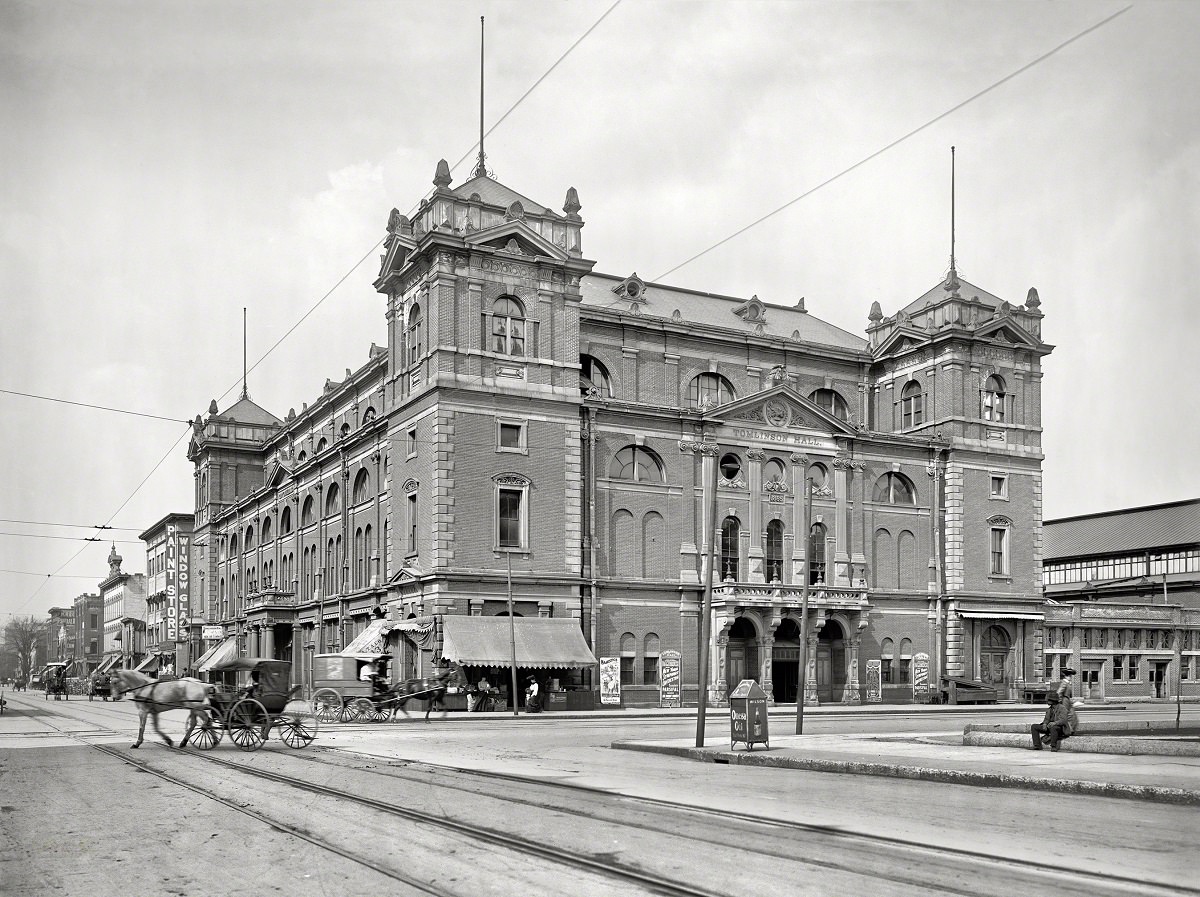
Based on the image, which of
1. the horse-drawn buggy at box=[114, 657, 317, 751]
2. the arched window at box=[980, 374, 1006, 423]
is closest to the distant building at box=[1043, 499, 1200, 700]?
the arched window at box=[980, 374, 1006, 423]

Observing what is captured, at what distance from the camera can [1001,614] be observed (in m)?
61.0

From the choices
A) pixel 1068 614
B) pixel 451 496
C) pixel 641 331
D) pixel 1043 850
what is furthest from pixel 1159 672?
pixel 1043 850

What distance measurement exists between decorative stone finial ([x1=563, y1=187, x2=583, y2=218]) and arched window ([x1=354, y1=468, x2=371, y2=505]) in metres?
15.6

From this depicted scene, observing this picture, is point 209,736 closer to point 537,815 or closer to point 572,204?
point 537,815

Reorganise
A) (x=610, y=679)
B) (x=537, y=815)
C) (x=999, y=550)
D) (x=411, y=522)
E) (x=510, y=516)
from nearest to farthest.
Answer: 1. (x=537, y=815)
2. (x=510, y=516)
3. (x=610, y=679)
4. (x=411, y=522)
5. (x=999, y=550)

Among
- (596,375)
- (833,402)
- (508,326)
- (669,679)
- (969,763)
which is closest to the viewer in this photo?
(969,763)

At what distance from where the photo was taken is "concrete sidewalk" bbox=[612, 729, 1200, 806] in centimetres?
1612

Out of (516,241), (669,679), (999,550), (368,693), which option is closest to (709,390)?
(516,241)

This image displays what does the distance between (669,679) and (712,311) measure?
20.3 meters

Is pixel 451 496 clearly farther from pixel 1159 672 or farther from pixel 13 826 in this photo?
pixel 1159 672

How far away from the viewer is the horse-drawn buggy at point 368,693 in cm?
3906

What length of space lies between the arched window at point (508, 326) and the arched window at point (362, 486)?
37.2ft

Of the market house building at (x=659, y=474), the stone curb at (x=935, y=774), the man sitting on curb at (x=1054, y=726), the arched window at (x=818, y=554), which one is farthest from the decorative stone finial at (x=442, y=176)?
the man sitting on curb at (x=1054, y=726)

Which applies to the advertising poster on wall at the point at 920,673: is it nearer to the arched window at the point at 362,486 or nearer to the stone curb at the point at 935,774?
the arched window at the point at 362,486
